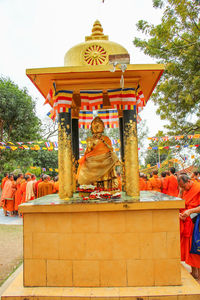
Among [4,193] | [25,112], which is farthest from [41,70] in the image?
[25,112]

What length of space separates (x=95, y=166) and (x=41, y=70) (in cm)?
235

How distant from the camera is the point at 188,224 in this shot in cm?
484

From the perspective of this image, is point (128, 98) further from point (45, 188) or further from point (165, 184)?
point (45, 188)

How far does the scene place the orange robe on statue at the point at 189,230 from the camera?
4.73 metres

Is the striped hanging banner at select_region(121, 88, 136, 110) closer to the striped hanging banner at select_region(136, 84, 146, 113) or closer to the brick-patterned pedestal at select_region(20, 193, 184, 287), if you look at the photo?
the striped hanging banner at select_region(136, 84, 146, 113)

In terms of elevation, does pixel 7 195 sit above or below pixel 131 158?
below

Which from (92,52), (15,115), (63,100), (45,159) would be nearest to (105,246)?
(63,100)

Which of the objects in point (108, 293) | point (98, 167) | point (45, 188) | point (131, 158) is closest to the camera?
point (108, 293)

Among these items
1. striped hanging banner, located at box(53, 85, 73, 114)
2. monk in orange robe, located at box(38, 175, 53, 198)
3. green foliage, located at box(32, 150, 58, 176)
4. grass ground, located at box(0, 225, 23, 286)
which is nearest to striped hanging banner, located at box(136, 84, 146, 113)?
striped hanging banner, located at box(53, 85, 73, 114)

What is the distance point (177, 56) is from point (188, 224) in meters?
10.5

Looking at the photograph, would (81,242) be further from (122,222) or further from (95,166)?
(95,166)

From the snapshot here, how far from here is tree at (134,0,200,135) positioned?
11617mm

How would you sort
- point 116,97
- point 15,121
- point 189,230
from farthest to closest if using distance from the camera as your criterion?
1. point 15,121
2. point 116,97
3. point 189,230

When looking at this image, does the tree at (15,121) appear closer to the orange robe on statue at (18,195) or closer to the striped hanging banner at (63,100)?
the orange robe on statue at (18,195)
